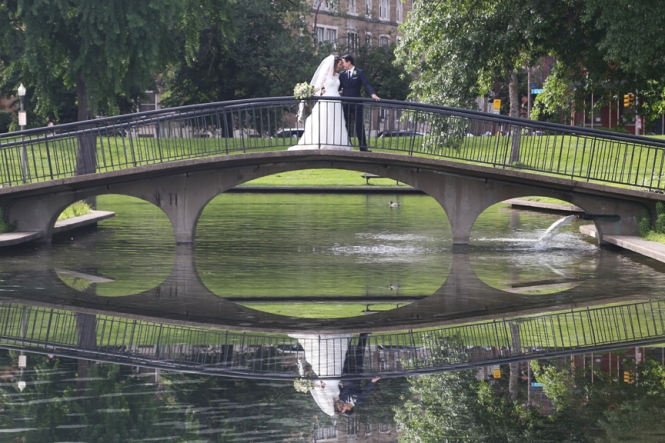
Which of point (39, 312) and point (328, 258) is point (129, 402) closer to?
point (39, 312)

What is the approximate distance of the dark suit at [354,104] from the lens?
2088 cm

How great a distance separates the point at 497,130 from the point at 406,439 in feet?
48.2

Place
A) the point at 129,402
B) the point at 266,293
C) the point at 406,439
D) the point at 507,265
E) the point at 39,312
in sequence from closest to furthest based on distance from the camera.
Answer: the point at 406,439 < the point at 129,402 < the point at 39,312 < the point at 266,293 < the point at 507,265

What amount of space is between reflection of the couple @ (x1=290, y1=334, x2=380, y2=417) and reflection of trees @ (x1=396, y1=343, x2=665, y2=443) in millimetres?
435

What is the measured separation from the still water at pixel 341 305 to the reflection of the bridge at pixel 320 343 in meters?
0.33

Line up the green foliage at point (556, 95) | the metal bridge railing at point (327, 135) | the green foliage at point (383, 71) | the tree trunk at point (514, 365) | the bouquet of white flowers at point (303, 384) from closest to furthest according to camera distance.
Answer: the tree trunk at point (514, 365) → the bouquet of white flowers at point (303, 384) → the metal bridge railing at point (327, 135) → the green foliage at point (556, 95) → the green foliage at point (383, 71)

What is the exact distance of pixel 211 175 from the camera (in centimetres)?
2091

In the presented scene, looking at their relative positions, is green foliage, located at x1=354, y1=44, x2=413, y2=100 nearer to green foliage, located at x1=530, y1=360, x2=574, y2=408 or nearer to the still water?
the still water

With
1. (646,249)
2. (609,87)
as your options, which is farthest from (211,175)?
(609,87)

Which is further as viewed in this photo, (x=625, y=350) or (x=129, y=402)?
(x=625, y=350)

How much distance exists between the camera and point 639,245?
1909cm

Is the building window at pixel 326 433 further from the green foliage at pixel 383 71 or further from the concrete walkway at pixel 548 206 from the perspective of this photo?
the green foliage at pixel 383 71

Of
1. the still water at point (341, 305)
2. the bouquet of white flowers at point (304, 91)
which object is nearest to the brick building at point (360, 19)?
the still water at point (341, 305)

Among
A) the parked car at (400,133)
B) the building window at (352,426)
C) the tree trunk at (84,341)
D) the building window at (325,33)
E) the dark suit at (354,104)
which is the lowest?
the building window at (325,33)
